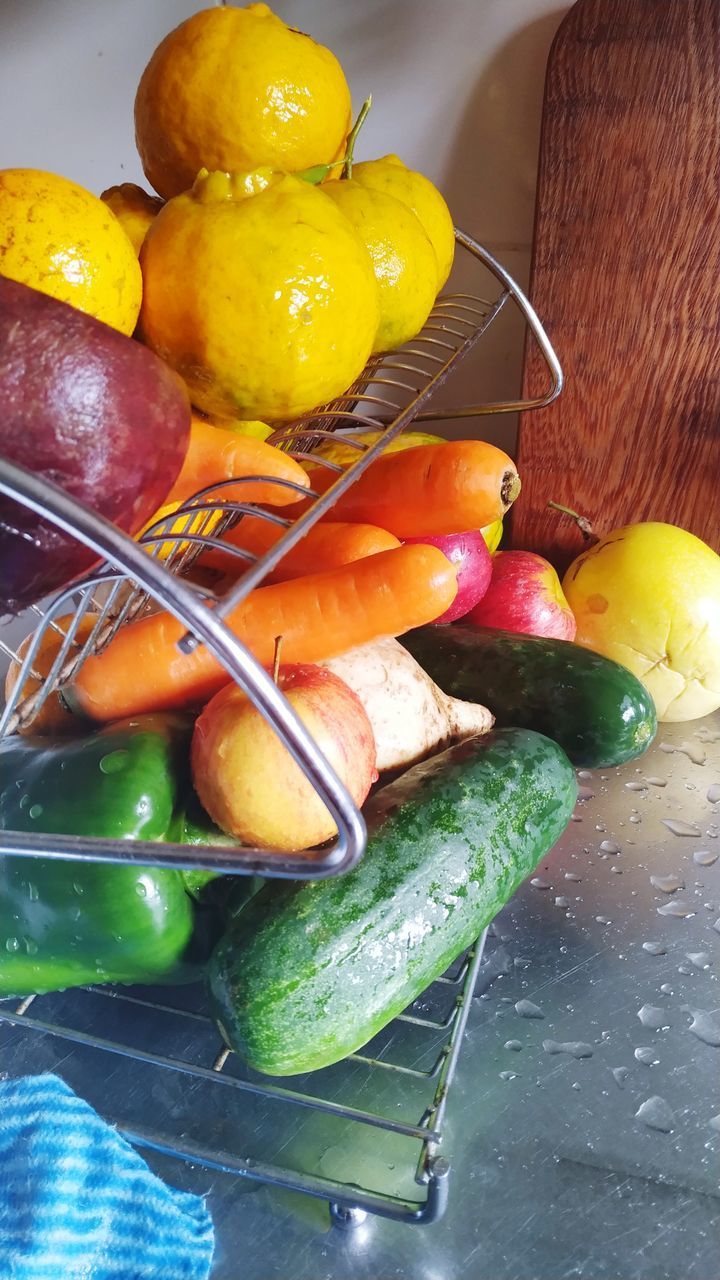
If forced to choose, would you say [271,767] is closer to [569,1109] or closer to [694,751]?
[569,1109]

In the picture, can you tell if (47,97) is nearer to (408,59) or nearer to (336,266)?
(408,59)

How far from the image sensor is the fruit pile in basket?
1.15 feet

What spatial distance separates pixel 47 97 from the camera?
1.03 metres

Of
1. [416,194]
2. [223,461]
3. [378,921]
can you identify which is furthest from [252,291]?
[378,921]

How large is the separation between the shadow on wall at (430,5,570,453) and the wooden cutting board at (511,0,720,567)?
50mm

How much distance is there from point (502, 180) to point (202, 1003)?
2.95ft

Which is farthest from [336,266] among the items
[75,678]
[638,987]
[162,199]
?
[638,987]

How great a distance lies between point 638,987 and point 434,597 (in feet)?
1.03

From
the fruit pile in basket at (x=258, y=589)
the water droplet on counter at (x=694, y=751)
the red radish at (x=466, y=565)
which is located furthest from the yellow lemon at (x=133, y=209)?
the water droplet on counter at (x=694, y=751)

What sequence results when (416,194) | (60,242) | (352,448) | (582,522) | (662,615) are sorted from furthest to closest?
(582,522)
(662,615)
(352,448)
(416,194)
(60,242)

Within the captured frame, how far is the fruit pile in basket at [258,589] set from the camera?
349 mm

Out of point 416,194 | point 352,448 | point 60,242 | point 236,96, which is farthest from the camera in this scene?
point 352,448

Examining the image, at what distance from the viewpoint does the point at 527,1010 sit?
617mm

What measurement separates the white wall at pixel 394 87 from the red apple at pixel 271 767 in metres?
0.67
